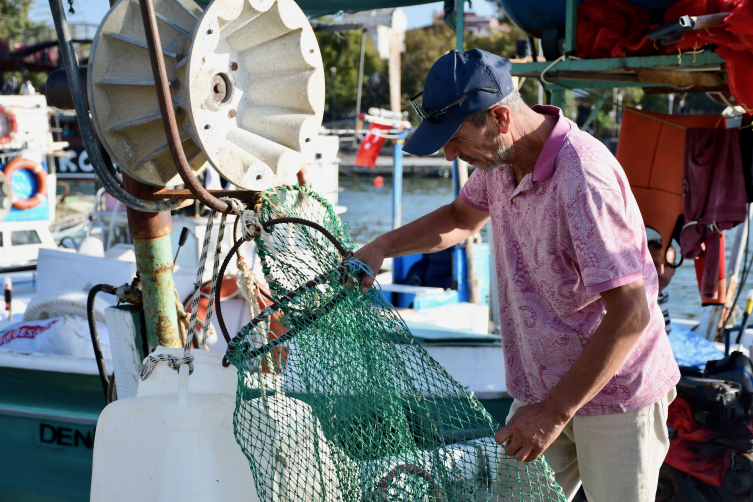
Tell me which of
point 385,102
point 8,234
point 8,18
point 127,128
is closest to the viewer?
point 127,128

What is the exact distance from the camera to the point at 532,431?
5.41 feet

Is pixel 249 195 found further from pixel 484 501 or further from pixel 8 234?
pixel 8 234

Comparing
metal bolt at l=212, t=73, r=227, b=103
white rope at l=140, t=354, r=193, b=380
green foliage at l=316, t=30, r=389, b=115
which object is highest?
green foliage at l=316, t=30, r=389, b=115

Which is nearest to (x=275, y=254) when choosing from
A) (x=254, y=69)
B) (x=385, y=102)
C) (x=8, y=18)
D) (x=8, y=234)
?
(x=254, y=69)

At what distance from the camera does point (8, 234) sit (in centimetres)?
1117

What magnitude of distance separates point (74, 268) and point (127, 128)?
4.27 metres

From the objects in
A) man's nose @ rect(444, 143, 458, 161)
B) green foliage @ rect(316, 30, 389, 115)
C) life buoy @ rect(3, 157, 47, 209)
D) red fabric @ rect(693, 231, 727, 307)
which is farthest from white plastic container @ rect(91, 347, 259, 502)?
green foliage @ rect(316, 30, 389, 115)

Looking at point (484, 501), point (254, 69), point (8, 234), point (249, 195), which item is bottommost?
point (8, 234)

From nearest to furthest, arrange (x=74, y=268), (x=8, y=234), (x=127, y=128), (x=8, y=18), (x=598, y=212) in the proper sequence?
(x=598, y=212), (x=127, y=128), (x=74, y=268), (x=8, y=234), (x=8, y=18)

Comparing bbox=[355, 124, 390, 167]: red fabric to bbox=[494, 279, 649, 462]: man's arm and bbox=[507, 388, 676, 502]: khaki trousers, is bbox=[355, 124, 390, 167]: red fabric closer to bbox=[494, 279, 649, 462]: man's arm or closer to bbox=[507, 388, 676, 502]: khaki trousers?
bbox=[507, 388, 676, 502]: khaki trousers

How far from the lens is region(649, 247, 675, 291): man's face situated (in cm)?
408

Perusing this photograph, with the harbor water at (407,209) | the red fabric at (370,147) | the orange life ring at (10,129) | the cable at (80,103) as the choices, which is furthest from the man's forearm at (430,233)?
the orange life ring at (10,129)

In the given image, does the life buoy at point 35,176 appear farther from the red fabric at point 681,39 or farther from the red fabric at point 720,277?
the red fabric at point 720,277

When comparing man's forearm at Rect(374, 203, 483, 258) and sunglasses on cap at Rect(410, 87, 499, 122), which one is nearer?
sunglasses on cap at Rect(410, 87, 499, 122)
